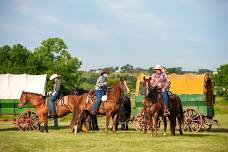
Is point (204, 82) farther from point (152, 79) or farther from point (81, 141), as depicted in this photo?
point (81, 141)

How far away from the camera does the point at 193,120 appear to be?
78.3ft

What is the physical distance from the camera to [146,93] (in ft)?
64.2

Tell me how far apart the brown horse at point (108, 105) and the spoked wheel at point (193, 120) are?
3.99 meters

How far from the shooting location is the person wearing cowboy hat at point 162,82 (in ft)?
65.8

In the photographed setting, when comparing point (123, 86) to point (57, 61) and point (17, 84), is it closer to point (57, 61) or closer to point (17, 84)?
point (17, 84)

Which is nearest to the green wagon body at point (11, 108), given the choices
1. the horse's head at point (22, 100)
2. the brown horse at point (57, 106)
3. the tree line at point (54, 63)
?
the horse's head at point (22, 100)

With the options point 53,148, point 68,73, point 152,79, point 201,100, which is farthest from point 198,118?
point 68,73

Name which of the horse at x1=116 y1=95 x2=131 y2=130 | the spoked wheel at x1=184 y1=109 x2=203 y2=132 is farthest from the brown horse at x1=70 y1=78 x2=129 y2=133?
the spoked wheel at x1=184 y1=109 x2=203 y2=132

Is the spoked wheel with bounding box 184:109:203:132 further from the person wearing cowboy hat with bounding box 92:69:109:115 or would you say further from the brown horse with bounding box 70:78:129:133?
the person wearing cowboy hat with bounding box 92:69:109:115

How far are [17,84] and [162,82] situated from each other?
48.8ft

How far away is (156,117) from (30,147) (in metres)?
5.86

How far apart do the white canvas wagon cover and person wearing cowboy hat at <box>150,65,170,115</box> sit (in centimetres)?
1430

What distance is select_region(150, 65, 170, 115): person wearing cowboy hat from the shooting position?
2006cm

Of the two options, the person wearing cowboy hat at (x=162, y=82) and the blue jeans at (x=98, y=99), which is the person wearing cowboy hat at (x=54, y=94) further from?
the person wearing cowboy hat at (x=162, y=82)
